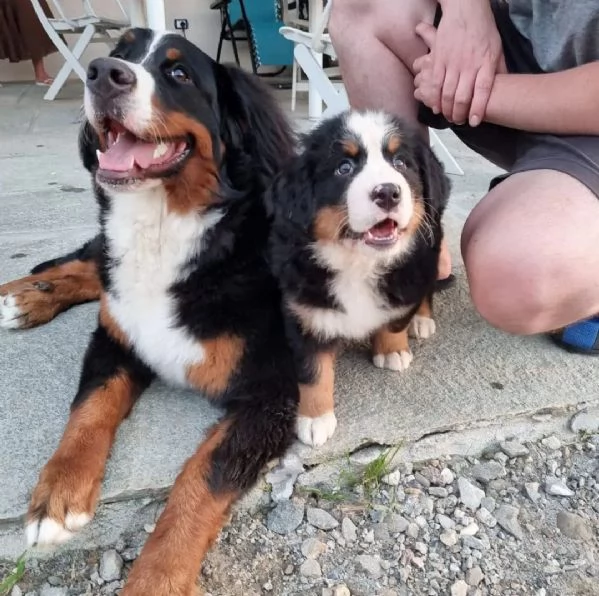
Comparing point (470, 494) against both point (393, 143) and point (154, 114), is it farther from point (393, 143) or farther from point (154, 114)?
point (154, 114)

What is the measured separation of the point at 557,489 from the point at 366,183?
2.95 feet

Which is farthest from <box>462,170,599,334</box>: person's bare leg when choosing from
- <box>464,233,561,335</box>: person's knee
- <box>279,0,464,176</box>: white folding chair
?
<box>279,0,464,176</box>: white folding chair

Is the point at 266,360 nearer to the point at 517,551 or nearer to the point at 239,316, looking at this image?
the point at 239,316

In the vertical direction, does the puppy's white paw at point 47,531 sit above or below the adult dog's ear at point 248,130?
below

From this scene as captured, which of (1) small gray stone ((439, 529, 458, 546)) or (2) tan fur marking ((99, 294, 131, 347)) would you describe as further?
(2) tan fur marking ((99, 294, 131, 347))

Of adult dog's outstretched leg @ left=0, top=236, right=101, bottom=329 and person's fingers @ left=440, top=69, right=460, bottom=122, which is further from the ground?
person's fingers @ left=440, top=69, right=460, bottom=122

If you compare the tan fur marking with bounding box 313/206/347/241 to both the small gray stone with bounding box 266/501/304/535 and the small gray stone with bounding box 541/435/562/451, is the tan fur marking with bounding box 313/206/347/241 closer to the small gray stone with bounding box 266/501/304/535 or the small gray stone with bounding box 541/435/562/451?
the small gray stone with bounding box 266/501/304/535

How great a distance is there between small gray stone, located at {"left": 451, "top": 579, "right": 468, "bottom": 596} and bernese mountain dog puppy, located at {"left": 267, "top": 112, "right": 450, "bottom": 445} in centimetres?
47

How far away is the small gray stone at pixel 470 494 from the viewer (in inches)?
63.9

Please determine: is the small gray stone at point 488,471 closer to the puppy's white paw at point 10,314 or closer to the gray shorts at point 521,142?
the gray shorts at point 521,142

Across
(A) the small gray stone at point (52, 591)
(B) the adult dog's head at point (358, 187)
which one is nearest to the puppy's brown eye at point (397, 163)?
(B) the adult dog's head at point (358, 187)

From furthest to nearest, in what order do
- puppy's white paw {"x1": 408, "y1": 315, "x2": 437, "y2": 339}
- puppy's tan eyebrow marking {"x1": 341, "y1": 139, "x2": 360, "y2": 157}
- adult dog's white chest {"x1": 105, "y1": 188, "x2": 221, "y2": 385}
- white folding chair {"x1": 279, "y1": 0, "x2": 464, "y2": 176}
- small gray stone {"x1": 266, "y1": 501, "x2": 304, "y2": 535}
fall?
white folding chair {"x1": 279, "y1": 0, "x2": 464, "y2": 176}, puppy's white paw {"x1": 408, "y1": 315, "x2": 437, "y2": 339}, adult dog's white chest {"x1": 105, "y1": 188, "x2": 221, "y2": 385}, puppy's tan eyebrow marking {"x1": 341, "y1": 139, "x2": 360, "y2": 157}, small gray stone {"x1": 266, "y1": 501, "x2": 304, "y2": 535}

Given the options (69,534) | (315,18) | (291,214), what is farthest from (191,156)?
(315,18)

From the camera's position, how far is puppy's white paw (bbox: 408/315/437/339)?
7.13ft
